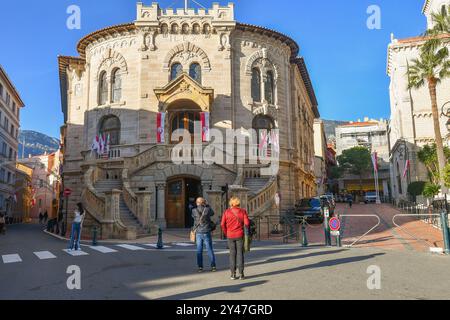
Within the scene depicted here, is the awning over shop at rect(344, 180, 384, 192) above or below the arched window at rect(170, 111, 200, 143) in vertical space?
below

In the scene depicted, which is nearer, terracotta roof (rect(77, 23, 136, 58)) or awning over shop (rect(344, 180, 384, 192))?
terracotta roof (rect(77, 23, 136, 58))

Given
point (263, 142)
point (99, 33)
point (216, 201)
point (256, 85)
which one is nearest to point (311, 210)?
point (263, 142)

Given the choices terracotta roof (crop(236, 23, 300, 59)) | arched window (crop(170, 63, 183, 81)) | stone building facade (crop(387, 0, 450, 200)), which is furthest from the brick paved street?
stone building facade (crop(387, 0, 450, 200))

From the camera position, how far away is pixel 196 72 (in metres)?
26.8

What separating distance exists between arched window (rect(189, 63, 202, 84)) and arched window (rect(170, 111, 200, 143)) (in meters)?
2.44

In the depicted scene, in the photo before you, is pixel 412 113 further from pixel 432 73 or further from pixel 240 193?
pixel 240 193

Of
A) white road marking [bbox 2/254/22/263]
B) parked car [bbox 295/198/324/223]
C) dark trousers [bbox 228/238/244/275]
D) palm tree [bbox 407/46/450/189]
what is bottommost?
white road marking [bbox 2/254/22/263]

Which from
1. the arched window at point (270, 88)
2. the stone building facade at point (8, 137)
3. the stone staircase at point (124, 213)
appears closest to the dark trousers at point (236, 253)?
the stone staircase at point (124, 213)

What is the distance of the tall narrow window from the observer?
90.5ft

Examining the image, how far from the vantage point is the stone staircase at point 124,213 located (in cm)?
1986

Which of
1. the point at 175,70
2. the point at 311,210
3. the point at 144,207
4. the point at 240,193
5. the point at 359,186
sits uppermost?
the point at 175,70

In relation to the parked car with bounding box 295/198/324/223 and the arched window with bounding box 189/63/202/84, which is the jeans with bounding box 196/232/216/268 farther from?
the arched window with bounding box 189/63/202/84

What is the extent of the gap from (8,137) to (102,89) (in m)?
32.3
